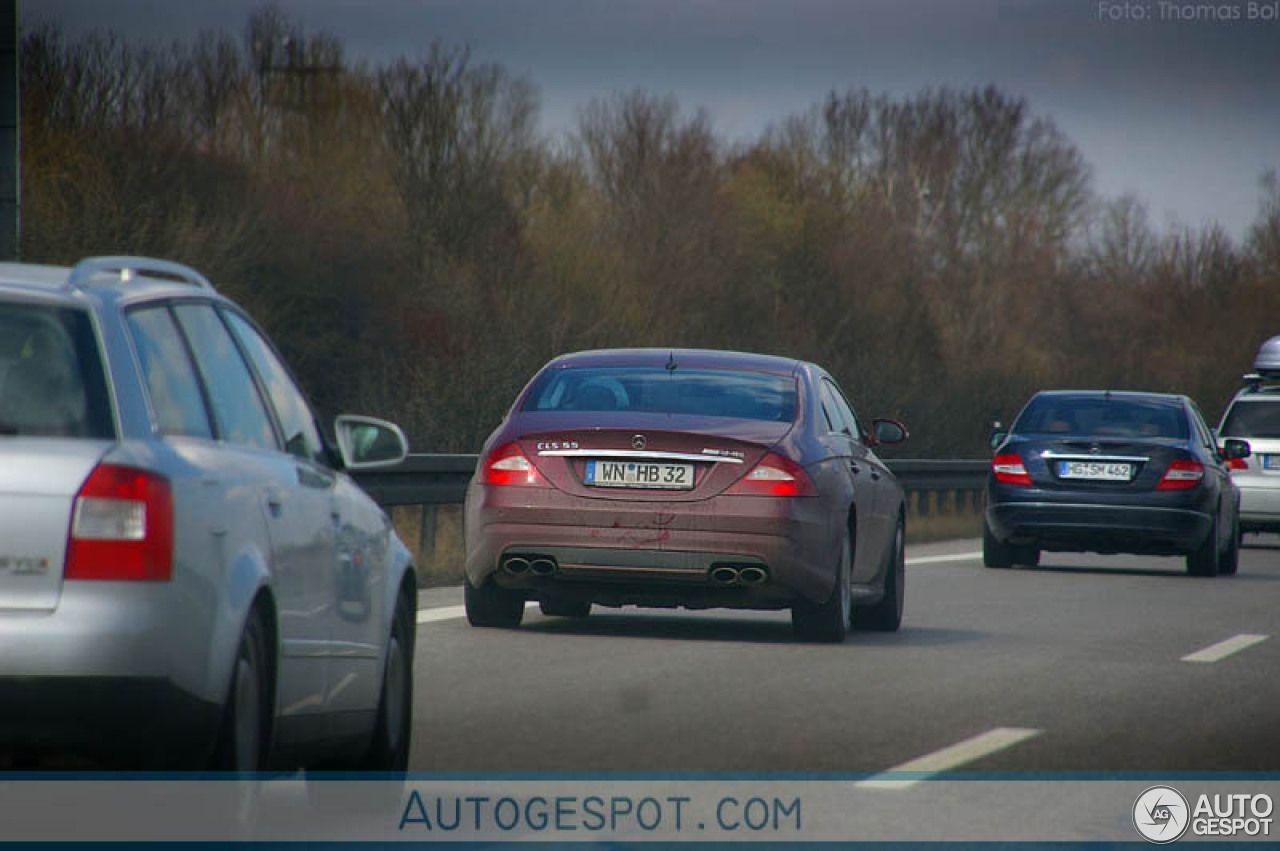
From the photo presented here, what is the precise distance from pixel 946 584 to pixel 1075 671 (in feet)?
23.4

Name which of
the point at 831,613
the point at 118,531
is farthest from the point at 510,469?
the point at 118,531

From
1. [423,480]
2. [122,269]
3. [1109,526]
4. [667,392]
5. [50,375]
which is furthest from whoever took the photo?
[1109,526]

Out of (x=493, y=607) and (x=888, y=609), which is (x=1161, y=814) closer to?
(x=493, y=607)

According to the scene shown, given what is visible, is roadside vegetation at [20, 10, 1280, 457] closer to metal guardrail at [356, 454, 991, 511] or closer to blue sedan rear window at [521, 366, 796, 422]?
metal guardrail at [356, 454, 991, 511]

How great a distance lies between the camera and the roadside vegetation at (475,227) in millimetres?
35750

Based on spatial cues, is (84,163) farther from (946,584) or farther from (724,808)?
(724,808)

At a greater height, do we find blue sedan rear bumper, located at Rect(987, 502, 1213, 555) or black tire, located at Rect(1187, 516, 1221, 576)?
blue sedan rear bumper, located at Rect(987, 502, 1213, 555)

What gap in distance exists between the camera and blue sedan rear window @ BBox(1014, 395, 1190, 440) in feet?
68.7

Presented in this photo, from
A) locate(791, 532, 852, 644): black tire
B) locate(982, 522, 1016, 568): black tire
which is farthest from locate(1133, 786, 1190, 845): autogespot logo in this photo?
locate(982, 522, 1016, 568): black tire

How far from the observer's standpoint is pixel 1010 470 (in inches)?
813

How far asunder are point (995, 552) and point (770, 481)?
32.0ft

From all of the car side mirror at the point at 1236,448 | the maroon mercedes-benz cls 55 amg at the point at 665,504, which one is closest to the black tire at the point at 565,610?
the maroon mercedes-benz cls 55 amg at the point at 665,504

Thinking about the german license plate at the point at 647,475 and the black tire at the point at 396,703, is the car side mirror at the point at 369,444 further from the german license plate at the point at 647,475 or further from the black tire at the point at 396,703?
the german license plate at the point at 647,475

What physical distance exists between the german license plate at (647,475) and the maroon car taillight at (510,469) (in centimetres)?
36
